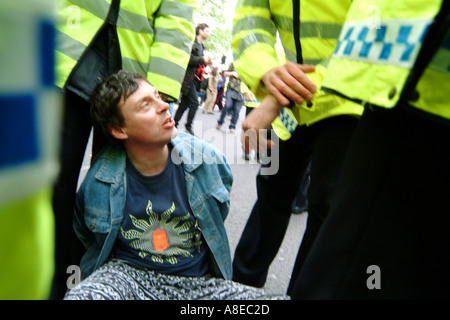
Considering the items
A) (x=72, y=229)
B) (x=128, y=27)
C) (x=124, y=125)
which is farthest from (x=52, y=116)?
(x=72, y=229)

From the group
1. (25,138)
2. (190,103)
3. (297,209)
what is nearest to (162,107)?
(25,138)

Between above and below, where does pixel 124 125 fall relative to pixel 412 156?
below

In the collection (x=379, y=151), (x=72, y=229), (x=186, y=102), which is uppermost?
(x=379, y=151)

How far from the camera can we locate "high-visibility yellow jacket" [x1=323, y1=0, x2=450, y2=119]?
0.55 m

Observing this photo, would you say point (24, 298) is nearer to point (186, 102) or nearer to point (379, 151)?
point (379, 151)

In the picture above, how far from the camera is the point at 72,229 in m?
1.56

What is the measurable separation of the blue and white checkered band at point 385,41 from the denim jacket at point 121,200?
0.97 m

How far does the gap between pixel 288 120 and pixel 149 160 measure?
2.24 feet

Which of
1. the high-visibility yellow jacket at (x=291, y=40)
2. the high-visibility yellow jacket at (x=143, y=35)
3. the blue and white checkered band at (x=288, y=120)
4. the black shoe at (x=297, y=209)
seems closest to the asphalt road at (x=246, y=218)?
the black shoe at (x=297, y=209)

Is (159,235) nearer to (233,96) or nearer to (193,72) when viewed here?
(193,72)

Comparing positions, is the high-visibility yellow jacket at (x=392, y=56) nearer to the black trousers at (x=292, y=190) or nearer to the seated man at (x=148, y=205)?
the black trousers at (x=292, y=190)
